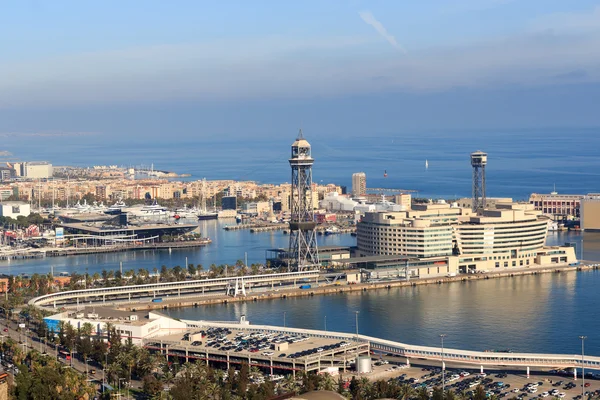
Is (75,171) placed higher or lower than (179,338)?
higher

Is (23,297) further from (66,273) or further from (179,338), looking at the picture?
(179,338)

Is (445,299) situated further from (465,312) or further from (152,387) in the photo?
(152,387)

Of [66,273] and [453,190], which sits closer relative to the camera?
[66,273]

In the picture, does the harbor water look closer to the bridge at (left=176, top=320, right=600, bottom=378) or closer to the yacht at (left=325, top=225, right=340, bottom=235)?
the bridge at (left=176, top=320, right=600, bottom=378)

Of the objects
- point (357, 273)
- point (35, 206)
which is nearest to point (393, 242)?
point (357, 273)

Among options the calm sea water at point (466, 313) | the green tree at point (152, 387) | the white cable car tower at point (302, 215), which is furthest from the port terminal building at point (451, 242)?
the green tree at point (152, 387)

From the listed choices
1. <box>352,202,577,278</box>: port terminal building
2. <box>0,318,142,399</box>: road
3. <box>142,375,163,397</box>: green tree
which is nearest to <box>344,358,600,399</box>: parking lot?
<box>142,375,163,397</box>: green tree
